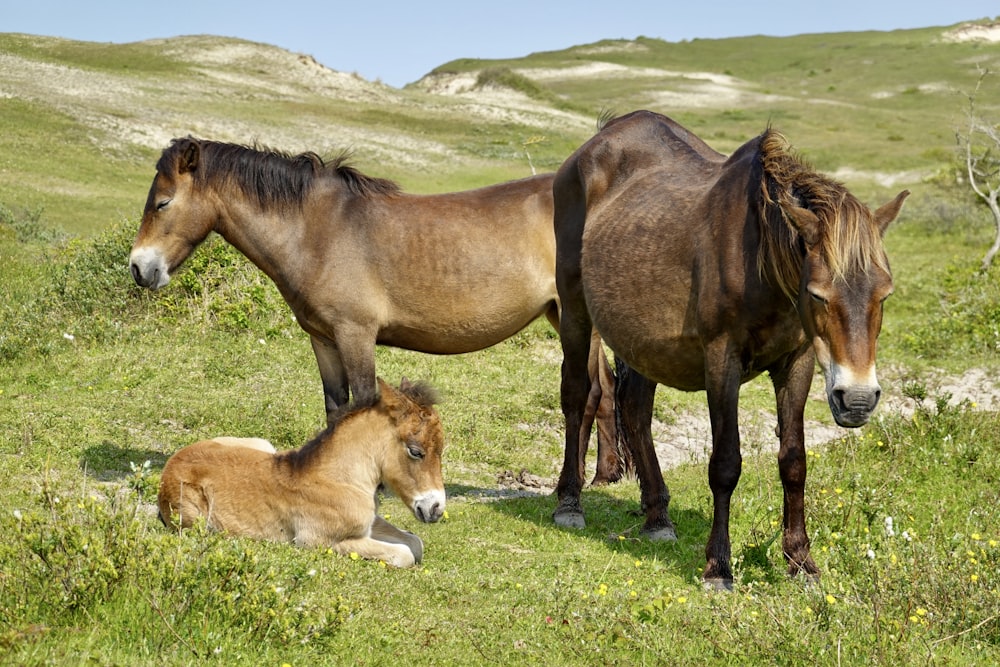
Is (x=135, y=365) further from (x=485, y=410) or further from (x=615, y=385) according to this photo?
(x=615, y=385)

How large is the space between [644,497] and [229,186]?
14.3 ft

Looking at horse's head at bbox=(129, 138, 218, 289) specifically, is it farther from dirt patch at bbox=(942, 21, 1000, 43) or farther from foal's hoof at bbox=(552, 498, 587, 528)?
dirt patch at bbox=(942, 21, 1000, 43)

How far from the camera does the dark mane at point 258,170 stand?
8789mm

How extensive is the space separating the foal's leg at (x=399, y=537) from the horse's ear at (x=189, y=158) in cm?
377

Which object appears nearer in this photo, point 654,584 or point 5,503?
point 654,584

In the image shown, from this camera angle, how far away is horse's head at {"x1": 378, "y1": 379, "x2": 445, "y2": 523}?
255 inches

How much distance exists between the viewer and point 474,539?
23.5 ft

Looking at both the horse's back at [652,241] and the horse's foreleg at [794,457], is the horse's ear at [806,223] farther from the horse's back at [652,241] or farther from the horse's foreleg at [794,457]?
the horse's foreleg at [794,457]

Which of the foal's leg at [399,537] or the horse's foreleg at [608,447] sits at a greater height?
the foal's leg at [399,537]

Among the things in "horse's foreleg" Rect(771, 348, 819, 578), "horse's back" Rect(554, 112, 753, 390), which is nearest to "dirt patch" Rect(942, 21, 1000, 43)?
"horse's back" Rect(554, 112, 753, 390)

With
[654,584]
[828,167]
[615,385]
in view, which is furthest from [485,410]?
[828,167]

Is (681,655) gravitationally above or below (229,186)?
below

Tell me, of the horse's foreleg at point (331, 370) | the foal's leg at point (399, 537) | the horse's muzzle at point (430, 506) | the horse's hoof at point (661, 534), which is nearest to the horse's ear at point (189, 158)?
the horse's foreleg at point (331, 370)

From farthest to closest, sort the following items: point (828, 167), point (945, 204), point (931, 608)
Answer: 1. point (828, 167)
2. point (945, 204)
3. point (931, 608)
